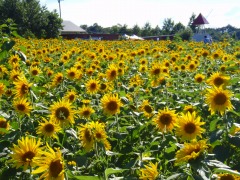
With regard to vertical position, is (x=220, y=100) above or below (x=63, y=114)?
above

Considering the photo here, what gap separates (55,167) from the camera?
1891 millimetres

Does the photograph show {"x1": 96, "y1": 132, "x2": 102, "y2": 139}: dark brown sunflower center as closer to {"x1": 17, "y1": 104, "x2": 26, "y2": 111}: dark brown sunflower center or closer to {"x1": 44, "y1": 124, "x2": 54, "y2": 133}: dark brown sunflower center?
{"x1": 44, "y1": 124, "x2": 54, "y2": 133}: dark brown sunflower center

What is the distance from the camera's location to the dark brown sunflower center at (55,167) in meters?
1.88

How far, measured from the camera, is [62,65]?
6.73m

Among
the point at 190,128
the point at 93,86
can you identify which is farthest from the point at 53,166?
the point at 93,86

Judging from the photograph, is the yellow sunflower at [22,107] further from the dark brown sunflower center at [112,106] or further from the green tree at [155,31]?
the green tree at [155,31]

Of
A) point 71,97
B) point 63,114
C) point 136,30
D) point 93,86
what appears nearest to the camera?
point 63,114

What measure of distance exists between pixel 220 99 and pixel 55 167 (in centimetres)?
122

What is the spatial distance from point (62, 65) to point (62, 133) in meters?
3.93

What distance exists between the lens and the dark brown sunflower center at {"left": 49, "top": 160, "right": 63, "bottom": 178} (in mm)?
1883

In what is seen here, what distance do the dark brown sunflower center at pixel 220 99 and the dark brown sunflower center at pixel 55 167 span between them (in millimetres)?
1180

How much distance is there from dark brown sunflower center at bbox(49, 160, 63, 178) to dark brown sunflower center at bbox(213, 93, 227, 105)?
1.18 metres

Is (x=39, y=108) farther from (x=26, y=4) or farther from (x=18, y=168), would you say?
(x=26, y=4)

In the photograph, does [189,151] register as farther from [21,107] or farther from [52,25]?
[52,25]
